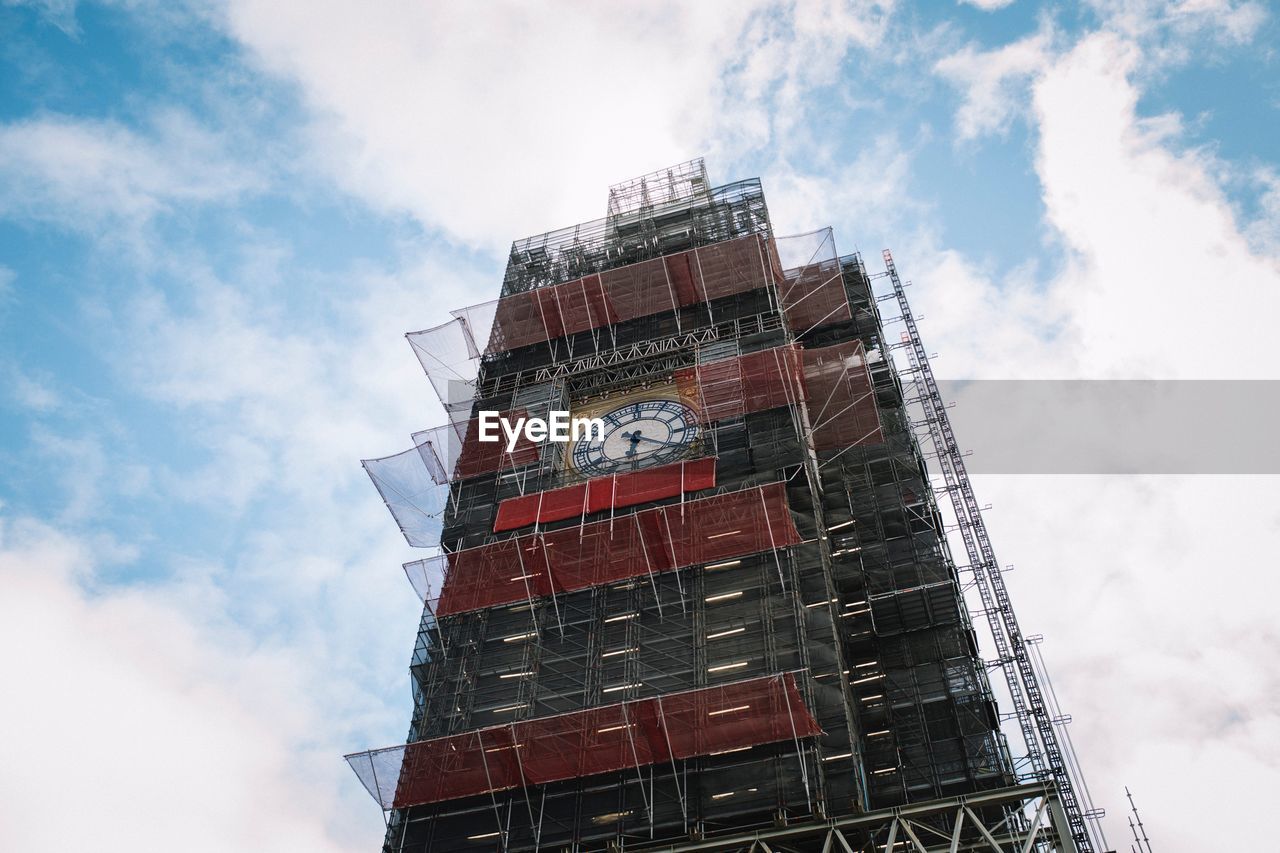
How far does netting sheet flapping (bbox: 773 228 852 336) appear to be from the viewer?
44062mm

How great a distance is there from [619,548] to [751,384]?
759cm

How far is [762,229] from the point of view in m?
46.7

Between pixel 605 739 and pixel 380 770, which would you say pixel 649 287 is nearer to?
pixel 605 739

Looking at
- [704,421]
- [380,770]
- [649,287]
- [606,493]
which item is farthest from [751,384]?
[380,770]

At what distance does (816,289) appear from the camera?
4438cm

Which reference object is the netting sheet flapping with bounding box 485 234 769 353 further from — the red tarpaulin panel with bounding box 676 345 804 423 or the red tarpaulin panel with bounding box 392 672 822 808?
the red tarpaulin panel with bounding box 392 672 822 808

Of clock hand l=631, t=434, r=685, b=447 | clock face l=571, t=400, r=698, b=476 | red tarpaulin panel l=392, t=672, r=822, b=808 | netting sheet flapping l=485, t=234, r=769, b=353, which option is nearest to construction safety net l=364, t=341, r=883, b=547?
clock face l=571, t=400, r=698, b=476

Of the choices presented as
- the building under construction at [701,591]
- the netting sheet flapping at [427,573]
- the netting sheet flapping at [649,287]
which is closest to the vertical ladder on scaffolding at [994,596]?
the building under construction at [701,591]

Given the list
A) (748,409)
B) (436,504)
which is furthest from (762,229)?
(436,504)

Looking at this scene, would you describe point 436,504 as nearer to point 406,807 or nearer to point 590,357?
point 590,357

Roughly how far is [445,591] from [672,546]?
6.91 m

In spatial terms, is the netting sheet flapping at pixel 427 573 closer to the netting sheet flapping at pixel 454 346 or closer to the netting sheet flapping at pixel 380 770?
the netting sheet flapping at pixel 380 770

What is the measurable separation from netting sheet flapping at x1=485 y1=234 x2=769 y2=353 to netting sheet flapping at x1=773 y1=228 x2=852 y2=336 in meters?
1.83

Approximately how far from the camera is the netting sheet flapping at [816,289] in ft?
145
